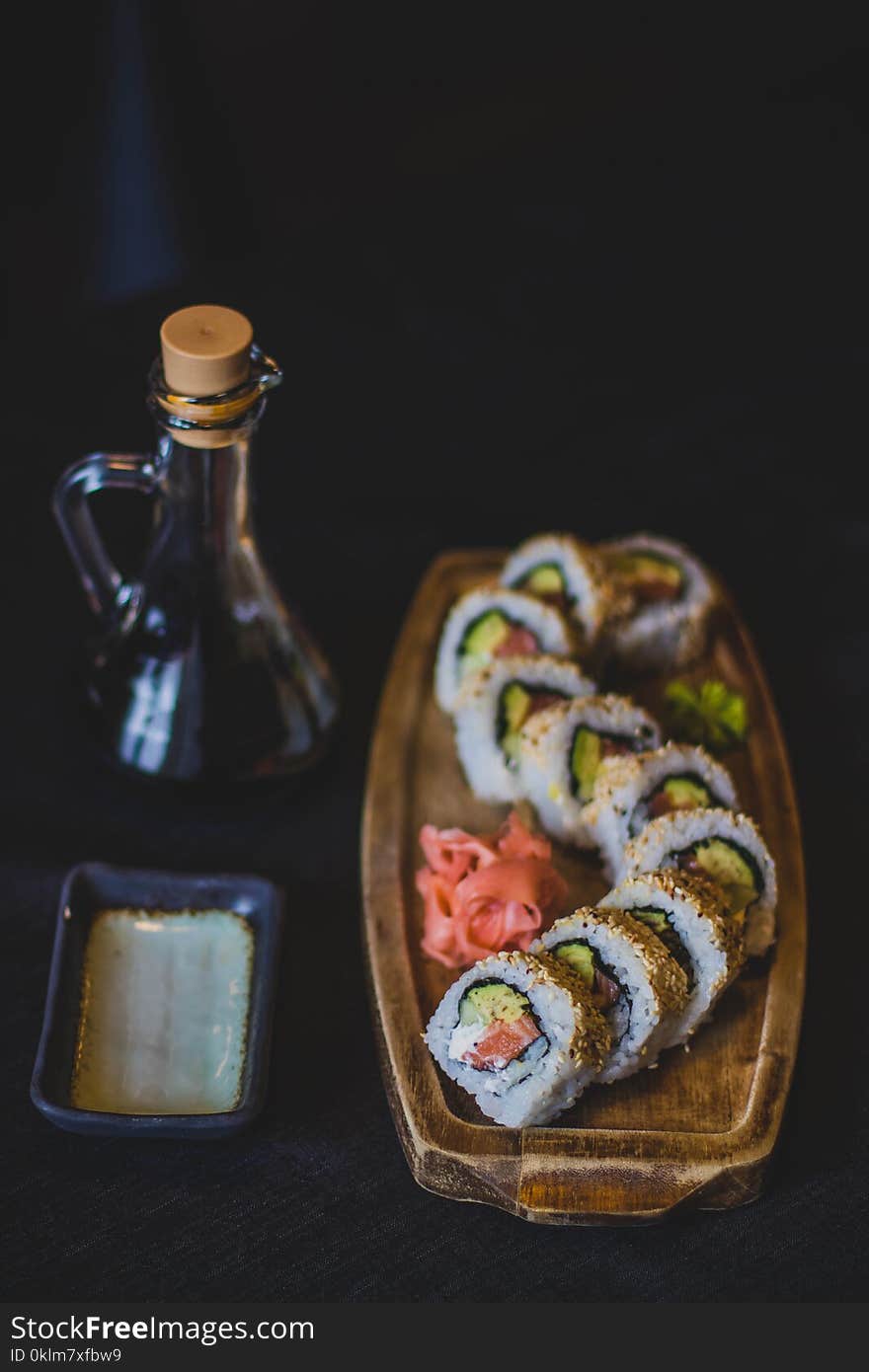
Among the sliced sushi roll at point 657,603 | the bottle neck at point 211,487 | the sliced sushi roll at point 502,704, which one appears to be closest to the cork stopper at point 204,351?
the bottle neck at point 211,487

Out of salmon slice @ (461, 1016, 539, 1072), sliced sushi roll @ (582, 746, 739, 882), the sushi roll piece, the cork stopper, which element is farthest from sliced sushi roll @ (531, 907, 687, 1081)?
the cork stopper

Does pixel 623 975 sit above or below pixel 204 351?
below

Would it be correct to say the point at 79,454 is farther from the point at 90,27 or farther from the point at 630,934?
the point at 630,934

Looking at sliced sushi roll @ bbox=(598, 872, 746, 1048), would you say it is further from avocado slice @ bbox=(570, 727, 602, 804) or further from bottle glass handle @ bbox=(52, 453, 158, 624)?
bottle glass handle @ bbox=(52, 453, 158, 624)

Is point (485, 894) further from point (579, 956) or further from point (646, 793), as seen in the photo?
point (646, 793)

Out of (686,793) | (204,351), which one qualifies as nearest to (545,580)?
(686,793)
